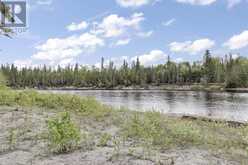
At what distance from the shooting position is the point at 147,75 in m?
134

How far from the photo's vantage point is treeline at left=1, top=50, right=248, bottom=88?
10749cm

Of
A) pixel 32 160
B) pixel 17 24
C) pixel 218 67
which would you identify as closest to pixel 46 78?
pixel 218 67

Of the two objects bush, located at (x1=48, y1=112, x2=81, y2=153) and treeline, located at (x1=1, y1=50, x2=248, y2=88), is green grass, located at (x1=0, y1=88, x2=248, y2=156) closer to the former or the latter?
bush, located at (x1=48, y1=112, x2=81, y2=153)

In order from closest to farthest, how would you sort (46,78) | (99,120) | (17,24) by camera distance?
(99,120) < (17,24) < (46,78)

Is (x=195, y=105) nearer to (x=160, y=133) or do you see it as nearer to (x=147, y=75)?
(x=160, y=133)

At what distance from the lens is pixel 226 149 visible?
7.52 m

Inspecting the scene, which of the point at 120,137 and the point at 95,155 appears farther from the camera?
the point at 120,137

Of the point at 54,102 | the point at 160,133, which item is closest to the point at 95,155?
the point at 160,133

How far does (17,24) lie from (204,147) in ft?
37.0

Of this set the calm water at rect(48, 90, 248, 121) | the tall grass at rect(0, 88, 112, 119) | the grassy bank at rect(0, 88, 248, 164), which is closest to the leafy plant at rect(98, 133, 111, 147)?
the grassy bank at rect(0, 88, 248, 164)

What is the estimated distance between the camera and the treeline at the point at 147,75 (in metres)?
107

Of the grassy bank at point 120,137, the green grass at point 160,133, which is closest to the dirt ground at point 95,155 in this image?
the grassy bank at point 120,137

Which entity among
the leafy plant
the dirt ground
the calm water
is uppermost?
the leafy plant

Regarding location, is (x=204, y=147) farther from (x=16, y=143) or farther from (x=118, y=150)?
(x=16, y=143)
